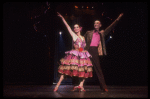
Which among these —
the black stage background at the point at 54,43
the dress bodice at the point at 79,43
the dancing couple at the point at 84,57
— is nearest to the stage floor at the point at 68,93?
the dancing couple at the point at 84,57

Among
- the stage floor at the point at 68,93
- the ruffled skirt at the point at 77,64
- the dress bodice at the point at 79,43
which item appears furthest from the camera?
the dress bodice at the point at 79,43

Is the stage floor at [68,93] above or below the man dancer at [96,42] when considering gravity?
below

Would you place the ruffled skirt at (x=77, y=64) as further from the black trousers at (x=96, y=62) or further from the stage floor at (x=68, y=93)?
the stage floor at (x=68, y=93)

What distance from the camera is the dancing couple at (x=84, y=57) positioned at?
3.52 meters

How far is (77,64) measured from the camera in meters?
3.52

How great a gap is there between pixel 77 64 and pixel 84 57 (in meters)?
0.22

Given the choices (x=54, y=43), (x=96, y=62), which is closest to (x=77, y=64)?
(x=96, y=62)

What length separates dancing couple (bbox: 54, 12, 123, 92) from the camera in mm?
3520

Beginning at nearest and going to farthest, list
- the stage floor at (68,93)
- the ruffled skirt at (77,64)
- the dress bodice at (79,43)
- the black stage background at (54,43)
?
the stage floor at (68,93) → the ruffled skirt at (77,64) → the dress bodice at (79,43) → the black stage background at (54,43)

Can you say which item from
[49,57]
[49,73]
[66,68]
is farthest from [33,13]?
[66,68]

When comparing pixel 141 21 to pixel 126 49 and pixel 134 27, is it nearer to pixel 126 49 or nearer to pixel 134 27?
pixel 134 27

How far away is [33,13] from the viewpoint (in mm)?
4945

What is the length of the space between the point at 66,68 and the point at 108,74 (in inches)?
82.8

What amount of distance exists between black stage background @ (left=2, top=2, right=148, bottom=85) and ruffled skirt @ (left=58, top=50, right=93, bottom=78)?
1534 millimetres
